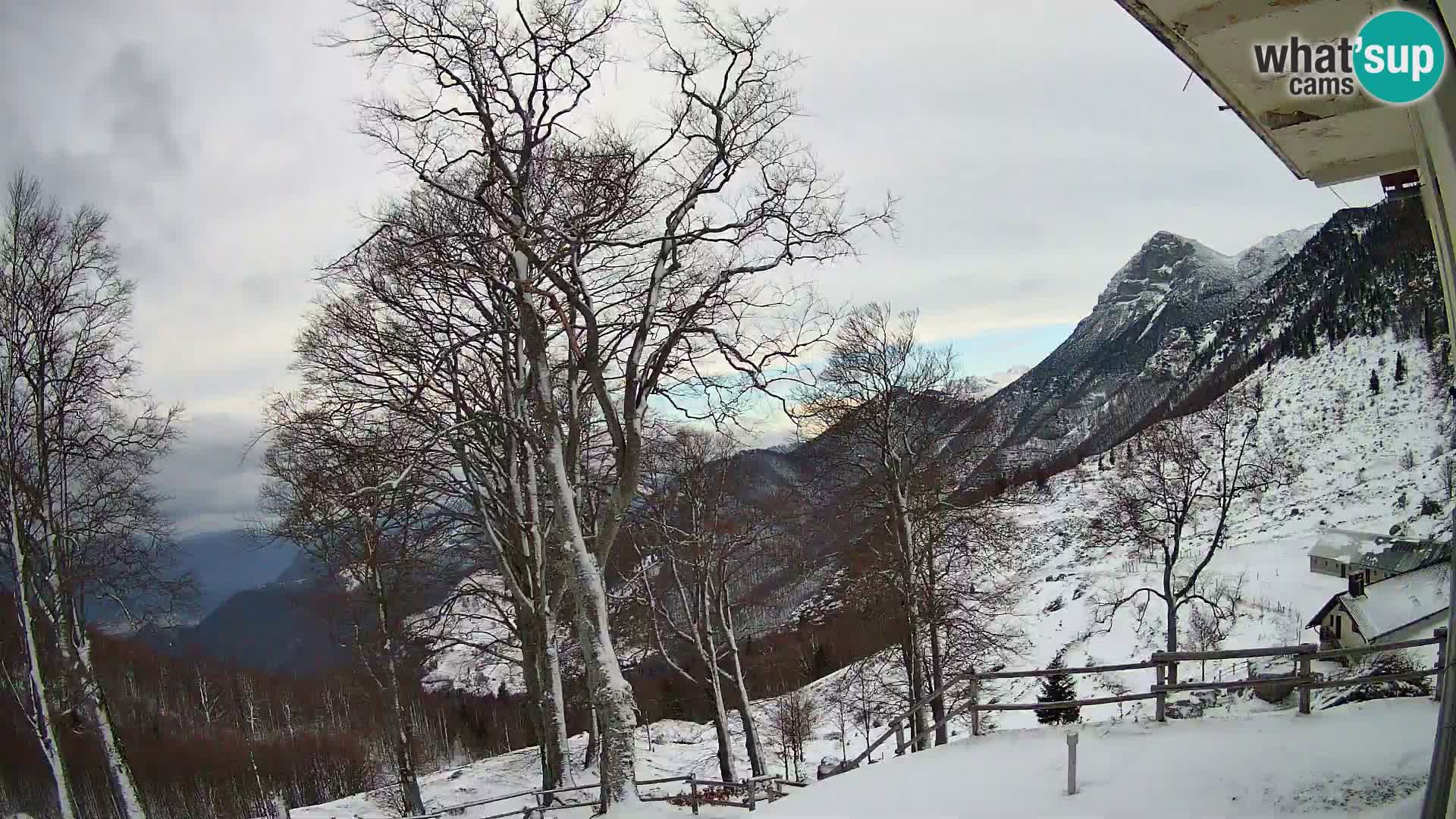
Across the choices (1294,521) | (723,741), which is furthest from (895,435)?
(1294,521)

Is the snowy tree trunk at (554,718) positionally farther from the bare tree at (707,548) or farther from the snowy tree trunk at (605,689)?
the snowy tree trunk at (605,689)

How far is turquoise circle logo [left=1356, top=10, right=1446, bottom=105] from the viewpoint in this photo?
288 cm

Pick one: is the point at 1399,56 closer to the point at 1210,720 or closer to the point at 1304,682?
the point at 1304,682

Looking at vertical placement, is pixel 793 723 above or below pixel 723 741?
below

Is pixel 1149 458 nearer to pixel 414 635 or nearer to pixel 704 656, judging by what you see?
pixel 704 656

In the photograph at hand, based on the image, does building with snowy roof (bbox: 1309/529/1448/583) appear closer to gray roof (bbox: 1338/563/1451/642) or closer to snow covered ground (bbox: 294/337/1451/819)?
snow covered ground (bbox: 294/337/1451/819)

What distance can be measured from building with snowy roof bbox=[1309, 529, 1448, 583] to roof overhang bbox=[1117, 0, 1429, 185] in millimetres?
31027

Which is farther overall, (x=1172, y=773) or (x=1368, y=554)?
(x=1368, y=554)

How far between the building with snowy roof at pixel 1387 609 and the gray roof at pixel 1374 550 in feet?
7.56

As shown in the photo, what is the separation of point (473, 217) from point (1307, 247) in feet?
526

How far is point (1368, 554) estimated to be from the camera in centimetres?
3294

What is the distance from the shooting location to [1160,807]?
5.88 meters

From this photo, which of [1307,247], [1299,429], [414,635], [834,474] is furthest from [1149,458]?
[1307,247]

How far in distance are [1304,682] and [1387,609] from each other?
2421 cm
